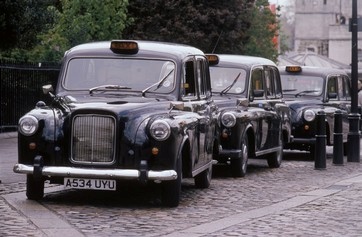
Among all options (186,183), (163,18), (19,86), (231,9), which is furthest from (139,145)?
(231,9)

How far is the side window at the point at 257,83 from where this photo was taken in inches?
698

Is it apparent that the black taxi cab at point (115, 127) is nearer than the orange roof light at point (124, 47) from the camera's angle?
Yes

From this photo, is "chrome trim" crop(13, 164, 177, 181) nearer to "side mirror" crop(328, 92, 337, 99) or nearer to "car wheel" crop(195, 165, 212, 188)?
"car wheel" crop(195, 165, 212, 188)

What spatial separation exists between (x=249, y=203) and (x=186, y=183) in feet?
8.01

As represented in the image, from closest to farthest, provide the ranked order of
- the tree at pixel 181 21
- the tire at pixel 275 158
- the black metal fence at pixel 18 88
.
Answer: the tire at pixel 275 158 < the black metal fence at pixel 18 88 < the tree at pixel 181 21

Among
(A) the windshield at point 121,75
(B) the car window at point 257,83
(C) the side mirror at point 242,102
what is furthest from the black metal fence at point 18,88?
(A) the windshield at point 121,75

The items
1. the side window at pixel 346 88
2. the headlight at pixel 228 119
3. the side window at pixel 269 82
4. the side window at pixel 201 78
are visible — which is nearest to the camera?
the side window at pixel 201 78

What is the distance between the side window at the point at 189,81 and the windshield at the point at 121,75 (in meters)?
0.28

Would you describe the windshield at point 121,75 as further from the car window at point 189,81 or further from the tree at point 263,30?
the tree at point 263,30

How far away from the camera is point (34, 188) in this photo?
12414 millimetres

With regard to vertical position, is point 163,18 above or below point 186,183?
above

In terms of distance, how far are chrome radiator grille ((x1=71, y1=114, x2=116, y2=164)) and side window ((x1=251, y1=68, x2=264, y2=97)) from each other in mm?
6237

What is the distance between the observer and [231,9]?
51062mm

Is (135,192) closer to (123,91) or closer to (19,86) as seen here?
(123,91)
